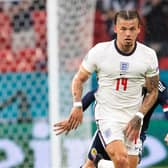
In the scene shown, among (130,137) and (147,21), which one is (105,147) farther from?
(147,21)

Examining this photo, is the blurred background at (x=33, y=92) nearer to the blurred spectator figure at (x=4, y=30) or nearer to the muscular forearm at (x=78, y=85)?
the blurred spectator figure at (x=4, y=30)

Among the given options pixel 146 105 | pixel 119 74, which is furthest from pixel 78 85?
pixel 146 105

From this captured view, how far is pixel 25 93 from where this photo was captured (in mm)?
10008

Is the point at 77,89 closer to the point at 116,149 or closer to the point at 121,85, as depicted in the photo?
the point at 121,85

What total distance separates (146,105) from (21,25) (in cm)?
307

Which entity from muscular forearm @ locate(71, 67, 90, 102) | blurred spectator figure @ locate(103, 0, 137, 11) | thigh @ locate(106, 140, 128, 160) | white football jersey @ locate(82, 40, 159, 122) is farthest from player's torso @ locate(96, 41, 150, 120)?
blurred spectator figure @ locate(103, 0, 137, 11)

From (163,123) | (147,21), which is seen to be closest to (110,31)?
(147,21)

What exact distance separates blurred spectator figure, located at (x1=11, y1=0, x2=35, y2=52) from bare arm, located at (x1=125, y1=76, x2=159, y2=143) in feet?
9.12

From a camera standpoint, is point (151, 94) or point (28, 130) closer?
point (151, 94)

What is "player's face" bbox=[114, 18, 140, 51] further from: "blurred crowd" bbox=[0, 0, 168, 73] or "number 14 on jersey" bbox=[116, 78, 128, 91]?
"blurred crowd" bbox=[0, 0, 168, 73]

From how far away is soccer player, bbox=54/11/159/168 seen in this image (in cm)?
710

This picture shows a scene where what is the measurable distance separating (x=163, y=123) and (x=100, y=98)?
2998 millimetres

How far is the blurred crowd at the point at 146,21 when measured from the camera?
11.7 metres

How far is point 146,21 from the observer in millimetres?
12266
